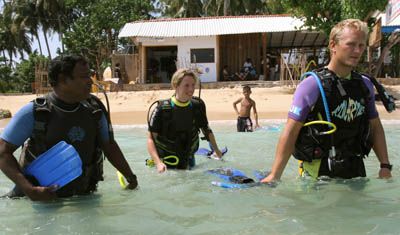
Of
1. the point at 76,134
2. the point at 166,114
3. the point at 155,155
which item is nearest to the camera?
the point at 76,134

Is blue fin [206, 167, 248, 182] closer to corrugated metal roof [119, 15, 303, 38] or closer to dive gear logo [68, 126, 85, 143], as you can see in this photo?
dive gear logo [68, 126, 85, 143]

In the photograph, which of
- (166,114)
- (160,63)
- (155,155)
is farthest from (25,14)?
(155,155)

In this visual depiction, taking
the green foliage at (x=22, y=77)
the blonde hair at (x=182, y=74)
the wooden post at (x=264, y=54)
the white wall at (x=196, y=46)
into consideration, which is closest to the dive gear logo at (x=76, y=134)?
the blonde hair at (x=182, y=74)

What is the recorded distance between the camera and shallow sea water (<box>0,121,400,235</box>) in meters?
3.14

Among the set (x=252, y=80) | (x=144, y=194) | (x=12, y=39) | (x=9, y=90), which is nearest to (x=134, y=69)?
(x=252, y=80)

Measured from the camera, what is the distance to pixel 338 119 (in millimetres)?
3551

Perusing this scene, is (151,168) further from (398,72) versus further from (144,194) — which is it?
(398,72)

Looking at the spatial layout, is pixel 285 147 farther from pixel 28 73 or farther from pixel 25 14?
pixel 25 14

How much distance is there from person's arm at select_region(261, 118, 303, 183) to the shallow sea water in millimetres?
305

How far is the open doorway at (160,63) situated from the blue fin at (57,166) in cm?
2138

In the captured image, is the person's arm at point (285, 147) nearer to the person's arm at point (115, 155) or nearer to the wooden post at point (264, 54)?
the person's arm at point (115, 155)

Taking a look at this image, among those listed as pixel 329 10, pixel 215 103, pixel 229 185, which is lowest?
pixel 215 103

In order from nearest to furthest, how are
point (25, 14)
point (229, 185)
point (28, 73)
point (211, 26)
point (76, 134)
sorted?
1. point (76, 134)
2. point (229, 185)
3. point (211, 26)
4. point (28, 73)
5. point (25, 14)

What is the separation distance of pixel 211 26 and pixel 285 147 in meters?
21.1
